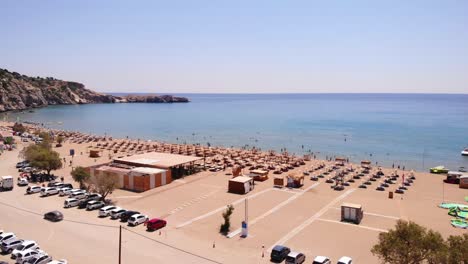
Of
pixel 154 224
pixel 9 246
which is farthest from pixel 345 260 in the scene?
pixel 9 246

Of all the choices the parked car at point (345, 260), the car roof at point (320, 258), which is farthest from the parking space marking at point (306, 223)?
the parked car at point (345, 260)

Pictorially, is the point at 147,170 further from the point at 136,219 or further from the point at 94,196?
the point at 136,219

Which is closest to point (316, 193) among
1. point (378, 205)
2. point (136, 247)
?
point (378, 205)

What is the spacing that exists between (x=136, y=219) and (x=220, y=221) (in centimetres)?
563

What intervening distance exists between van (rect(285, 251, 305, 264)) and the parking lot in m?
0.81

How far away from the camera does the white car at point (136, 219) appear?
24.3 meters

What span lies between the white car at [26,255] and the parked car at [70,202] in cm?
966

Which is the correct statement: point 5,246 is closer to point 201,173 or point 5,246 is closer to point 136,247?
point 136,247

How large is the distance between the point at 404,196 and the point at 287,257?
2060 cm

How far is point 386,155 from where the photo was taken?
6712 centimetres

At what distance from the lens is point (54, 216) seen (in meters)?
24.6

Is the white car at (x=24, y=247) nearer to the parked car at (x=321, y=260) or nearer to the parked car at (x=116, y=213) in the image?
the parked car at (x=116, y=213)

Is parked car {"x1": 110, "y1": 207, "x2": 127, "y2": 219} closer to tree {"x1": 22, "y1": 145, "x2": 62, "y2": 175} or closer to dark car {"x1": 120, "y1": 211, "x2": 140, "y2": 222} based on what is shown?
dark car {"x1": 120, "y1": 211, "x2": 140, "y2": 222}

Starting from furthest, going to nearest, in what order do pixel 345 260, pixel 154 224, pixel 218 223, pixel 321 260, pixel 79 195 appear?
pixel 79 195 → pixel 218 223 → pixel 154 224 → pixel 345 260 → pixel 321 260
